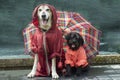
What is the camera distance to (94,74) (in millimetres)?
8969

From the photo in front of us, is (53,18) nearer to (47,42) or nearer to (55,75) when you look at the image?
(47,42)

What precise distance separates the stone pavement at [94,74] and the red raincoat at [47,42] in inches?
10.7

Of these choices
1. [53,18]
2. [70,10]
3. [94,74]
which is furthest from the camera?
[70,10]

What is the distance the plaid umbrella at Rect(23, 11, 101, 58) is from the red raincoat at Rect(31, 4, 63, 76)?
0.99 ft

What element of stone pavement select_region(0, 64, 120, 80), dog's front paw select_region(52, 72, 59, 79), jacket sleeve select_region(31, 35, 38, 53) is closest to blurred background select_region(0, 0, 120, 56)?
stone pavement select_region(0, 64, 120, 80)

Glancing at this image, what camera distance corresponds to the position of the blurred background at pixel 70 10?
9.99 meters

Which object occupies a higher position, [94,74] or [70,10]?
[70,10]

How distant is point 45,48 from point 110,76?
124cm

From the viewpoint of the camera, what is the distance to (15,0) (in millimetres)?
9969

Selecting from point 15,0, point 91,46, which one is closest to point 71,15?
point 91,46

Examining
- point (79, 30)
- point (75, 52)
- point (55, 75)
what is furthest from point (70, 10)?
point (55, 75)

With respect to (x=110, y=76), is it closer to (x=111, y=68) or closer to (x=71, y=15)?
(x=111, y=68)

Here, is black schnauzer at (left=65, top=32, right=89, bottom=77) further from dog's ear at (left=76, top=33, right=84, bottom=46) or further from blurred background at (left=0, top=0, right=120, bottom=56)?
blurred background at (left=0, top=0, right=120, bottom=56)

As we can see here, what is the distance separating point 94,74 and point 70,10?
5.45 feet
